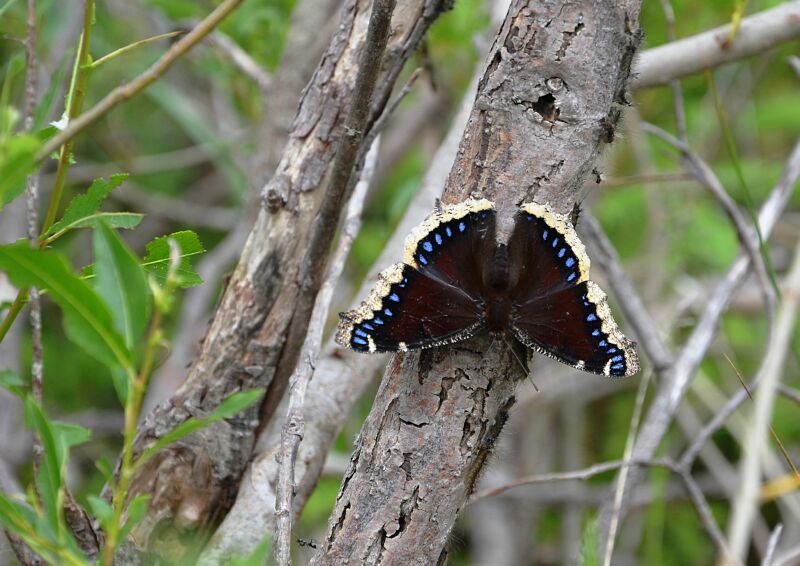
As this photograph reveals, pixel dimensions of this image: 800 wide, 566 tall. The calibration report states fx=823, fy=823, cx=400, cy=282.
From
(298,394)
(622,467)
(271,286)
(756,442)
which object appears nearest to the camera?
(756,442)

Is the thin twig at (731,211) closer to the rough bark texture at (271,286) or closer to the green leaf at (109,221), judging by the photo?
the rough bark texture at (271,286)

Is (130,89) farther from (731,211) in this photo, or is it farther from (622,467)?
(731,211)

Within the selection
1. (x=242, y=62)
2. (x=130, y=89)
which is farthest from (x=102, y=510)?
(x=242, y=62)

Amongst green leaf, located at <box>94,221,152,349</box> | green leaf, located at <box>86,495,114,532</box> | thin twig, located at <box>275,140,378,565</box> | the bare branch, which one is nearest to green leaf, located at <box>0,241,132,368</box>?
green leaf, located at <box>94,221,152,349</box>

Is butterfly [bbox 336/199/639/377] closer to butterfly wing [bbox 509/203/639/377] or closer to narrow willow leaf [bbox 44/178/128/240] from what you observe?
butterfly wing [bbox 509/203/639/377]

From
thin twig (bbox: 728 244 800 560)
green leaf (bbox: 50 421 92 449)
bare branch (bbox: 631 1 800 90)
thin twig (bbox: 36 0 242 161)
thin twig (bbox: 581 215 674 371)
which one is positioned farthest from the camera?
thin twig (bbox: 581 215 674 371)

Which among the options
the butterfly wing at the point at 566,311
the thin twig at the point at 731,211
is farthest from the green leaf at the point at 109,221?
the thin twig at the point at 731,211

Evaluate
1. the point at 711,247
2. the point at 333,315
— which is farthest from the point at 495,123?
the point at 711,247
